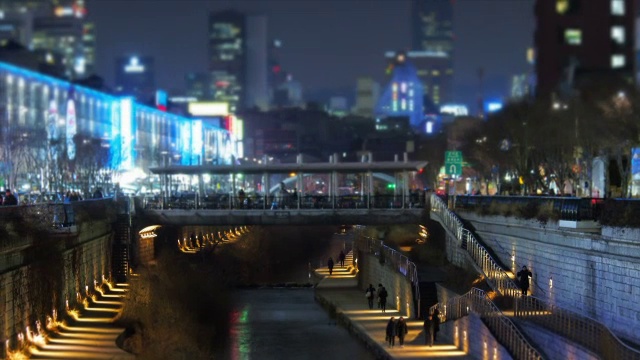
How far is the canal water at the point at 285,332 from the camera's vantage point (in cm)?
4375

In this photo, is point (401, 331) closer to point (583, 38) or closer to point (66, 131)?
point (66, 131)

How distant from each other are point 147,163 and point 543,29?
55023 mm

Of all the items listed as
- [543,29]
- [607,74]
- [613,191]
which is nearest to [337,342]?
[613,191]

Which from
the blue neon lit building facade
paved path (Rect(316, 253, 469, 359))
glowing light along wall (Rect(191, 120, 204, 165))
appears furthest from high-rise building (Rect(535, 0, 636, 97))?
glowing light along wall (Rect(191, 120, 204, 165))

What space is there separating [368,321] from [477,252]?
6.31 m

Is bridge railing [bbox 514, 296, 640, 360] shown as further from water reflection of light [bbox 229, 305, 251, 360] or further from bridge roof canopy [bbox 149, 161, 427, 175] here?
bridge roof canopy [bbox 149, 161, 427, 175]

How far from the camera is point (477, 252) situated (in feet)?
152

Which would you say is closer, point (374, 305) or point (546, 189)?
point (374, 305)

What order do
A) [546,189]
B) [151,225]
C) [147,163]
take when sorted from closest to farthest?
→ [151,225]
[546,189]
[147,163]

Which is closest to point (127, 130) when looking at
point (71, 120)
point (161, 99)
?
point (71, 120)

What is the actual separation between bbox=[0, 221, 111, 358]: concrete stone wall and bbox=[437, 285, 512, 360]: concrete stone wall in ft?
53.2

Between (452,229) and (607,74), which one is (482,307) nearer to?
(452,229)

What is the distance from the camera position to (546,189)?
265 feet

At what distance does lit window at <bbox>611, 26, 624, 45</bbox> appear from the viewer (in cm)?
12019
